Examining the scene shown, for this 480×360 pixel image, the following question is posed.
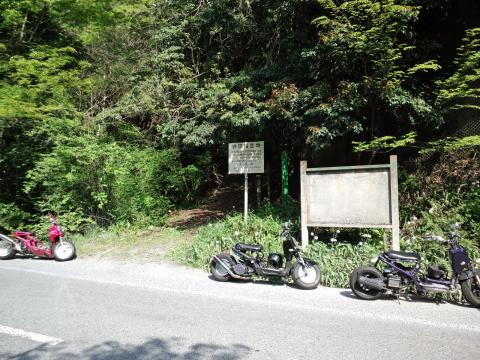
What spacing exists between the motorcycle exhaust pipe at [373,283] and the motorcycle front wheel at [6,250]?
9.28 m

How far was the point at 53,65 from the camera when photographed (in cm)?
1274

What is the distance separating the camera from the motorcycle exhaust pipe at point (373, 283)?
579cm

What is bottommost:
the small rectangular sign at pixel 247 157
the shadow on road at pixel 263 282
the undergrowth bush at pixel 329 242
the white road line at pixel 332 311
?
the shadow on road at pixel 263 282

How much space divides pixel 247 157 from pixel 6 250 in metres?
7.04

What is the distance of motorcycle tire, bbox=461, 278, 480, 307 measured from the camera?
212 inches

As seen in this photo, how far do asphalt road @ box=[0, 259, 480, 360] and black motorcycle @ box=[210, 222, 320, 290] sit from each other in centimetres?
22

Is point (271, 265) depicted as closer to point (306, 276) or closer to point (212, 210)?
point (306, 276)

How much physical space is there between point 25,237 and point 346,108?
9.04 meters

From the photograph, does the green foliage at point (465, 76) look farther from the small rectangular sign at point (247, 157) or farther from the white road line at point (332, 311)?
the white road line at point (332, 311)

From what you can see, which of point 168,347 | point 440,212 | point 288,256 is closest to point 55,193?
point 288,256

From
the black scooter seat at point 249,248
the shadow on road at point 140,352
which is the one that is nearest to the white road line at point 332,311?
the black scooter seat at point 249,248

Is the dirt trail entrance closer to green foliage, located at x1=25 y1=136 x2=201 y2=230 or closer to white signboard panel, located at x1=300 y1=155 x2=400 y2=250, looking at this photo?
green foliage, located at x1=25 y1=136 x2=201 y2=230

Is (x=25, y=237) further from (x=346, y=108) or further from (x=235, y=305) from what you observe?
(x=346, y=108)

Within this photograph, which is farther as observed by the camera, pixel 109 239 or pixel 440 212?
pixel 109 239
